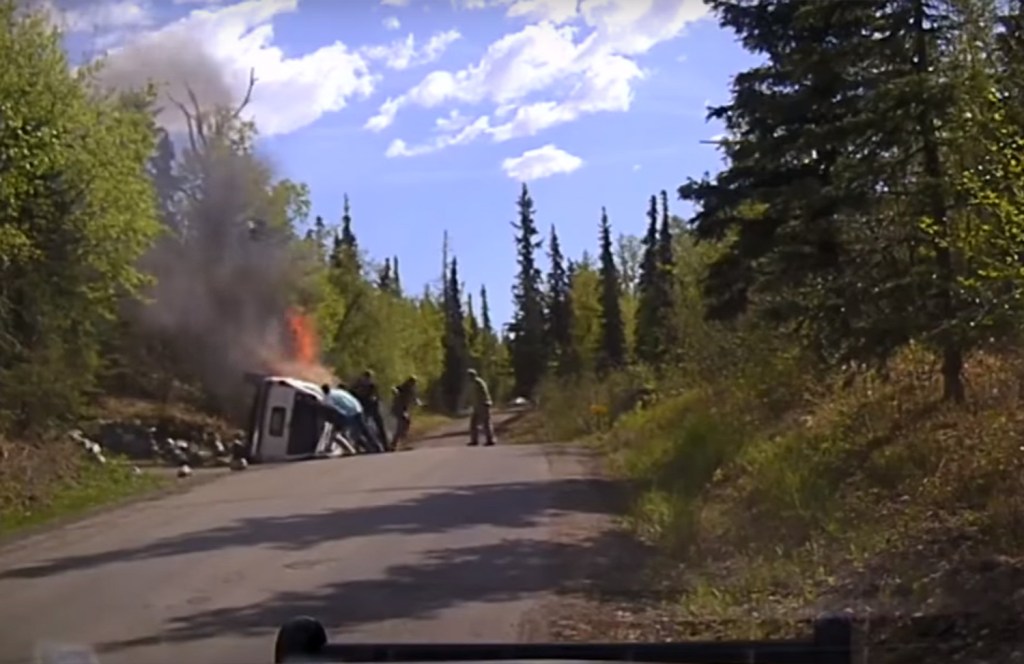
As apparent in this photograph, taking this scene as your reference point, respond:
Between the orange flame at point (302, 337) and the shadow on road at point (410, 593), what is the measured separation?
24814 millimetres

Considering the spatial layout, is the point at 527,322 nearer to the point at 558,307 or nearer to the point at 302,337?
the point at 558,307

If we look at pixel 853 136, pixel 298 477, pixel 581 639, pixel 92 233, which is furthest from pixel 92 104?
pixel 581 639

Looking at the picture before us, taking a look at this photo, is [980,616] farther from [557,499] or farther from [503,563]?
[557,499]

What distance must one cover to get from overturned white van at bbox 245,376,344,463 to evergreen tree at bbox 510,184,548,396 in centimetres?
6317

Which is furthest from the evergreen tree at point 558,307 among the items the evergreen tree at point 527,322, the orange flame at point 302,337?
the orange flame at point 302,337

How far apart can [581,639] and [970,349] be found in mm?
6322

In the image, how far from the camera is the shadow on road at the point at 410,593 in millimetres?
9789

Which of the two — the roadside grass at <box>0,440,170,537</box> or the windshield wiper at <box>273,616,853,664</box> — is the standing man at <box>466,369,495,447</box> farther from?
the windshield wiper at <box>273,616,853,664</box>

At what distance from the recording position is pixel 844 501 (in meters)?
13.0

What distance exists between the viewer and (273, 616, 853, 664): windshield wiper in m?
4.00

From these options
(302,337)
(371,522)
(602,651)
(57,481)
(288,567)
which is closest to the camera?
(602,651)

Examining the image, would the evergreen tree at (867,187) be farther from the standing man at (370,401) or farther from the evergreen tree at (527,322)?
the evergreen tree at (527,322)

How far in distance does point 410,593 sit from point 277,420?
19.7 metres

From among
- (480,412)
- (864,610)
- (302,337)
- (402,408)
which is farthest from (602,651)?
(302,337)
